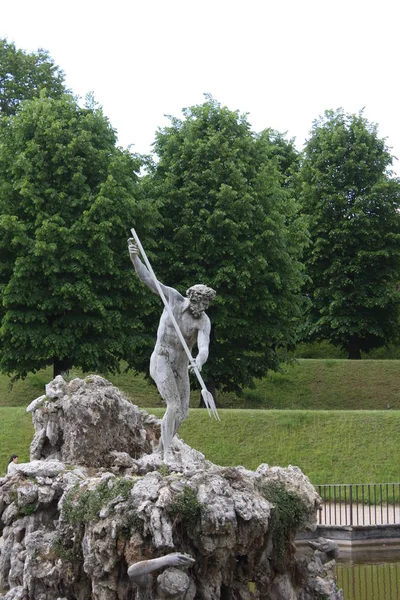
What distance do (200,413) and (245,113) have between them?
13396 millimetres

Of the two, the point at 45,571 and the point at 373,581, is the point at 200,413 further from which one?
the point at 45,571

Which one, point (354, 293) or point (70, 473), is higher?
point (354, 293)

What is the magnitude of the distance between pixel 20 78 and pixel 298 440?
25.3 metres

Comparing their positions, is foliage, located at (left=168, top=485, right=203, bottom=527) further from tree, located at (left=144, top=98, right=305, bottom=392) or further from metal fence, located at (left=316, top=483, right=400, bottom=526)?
tree, located at (left=144, top=98, right=305, bottom=392)

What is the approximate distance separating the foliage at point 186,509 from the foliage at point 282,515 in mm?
1471

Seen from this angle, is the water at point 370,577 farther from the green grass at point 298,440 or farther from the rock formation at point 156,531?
the green grass at point 298,440

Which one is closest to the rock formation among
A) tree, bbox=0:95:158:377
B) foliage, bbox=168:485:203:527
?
foliage, bbox=168:485:203:527

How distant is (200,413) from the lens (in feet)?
101

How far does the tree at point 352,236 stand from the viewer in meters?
43.6

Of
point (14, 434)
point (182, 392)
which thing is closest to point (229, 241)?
point (14, 434)

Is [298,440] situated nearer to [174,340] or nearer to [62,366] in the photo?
[62,366]

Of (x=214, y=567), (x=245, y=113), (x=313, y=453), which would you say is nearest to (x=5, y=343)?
(x=313, y=453)

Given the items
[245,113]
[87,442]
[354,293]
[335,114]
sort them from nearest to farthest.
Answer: [87,442]
[245,113]
[354,293]
[335,114]

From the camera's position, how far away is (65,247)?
3206cm
